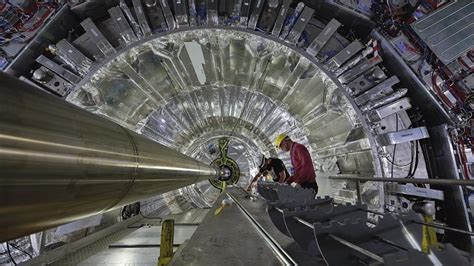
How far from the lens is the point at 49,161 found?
1.63ft

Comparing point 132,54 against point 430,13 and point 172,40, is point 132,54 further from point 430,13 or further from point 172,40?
point 430,13

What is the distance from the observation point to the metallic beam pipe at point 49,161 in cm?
43

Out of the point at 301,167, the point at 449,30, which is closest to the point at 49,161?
the point at 301,167

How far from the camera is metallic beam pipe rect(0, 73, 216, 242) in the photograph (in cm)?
43

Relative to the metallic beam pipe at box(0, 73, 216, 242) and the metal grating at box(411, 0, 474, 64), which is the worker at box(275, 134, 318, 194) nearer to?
the metal grating at box(411, 0, 474, 64)

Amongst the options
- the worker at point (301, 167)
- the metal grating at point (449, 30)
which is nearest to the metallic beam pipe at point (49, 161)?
the worker at point (301, 167)

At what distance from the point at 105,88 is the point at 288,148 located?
9.36 feet

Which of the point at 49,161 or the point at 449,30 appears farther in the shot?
the point at 449,30

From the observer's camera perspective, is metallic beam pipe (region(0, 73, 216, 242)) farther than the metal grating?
No

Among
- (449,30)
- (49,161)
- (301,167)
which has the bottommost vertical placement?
(49,161)

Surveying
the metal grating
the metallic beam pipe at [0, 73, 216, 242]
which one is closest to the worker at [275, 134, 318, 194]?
the metal grating

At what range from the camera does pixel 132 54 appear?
135 inches

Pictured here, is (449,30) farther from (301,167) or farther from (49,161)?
(49,161)

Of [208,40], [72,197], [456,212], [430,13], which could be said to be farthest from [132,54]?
[456,212]
